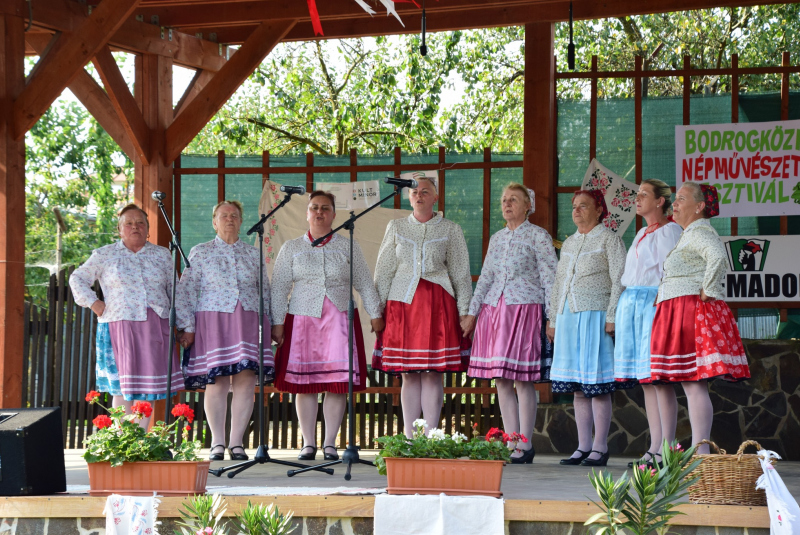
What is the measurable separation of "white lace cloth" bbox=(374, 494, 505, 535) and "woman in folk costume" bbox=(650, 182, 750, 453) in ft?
4.61

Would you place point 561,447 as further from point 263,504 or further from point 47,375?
point 47,375

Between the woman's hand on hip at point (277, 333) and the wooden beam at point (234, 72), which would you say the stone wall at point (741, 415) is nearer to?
the woman's hand on hip at point (277, 333)

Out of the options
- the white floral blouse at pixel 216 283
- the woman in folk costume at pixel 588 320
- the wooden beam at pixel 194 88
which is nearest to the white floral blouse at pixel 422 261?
the woman in folk costume at pixel 588 320

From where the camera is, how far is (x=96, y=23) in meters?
6.00

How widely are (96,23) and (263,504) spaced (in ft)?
11.9

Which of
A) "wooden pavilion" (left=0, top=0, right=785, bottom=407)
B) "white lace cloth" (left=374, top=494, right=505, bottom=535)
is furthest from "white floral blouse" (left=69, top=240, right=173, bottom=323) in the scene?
"white lace cloth" (left=374, top=494, right=505, bottom=535)

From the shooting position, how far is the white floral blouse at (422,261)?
5355 mm

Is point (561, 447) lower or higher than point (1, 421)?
lower

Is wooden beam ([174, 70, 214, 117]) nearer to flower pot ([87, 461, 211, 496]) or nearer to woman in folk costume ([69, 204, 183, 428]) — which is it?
woman in folk costume ([69, 204, 183, 428])

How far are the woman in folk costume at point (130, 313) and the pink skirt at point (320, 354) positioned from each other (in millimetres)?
662

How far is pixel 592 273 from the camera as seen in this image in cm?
518

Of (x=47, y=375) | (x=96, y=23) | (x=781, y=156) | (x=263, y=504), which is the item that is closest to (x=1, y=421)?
(x=263, y=504)

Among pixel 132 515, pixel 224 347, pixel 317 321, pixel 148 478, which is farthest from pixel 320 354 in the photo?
pixel 132 515

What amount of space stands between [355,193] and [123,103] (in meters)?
1.76
